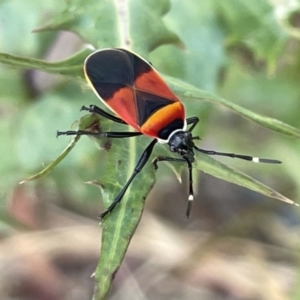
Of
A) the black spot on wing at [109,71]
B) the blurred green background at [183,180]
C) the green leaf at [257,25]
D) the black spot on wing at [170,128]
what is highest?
the black spot on wing at [109,71]

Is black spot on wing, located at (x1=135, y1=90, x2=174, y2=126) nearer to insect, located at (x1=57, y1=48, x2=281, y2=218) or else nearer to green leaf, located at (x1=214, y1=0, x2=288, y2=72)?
insect, located at (x1=57, y1=48, x2=281, y2=218)

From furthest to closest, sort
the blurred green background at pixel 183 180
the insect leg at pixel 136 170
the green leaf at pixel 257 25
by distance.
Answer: the blurred green background at pixel 183 180 → the green leaf at pixel 257 25 → the insect leg at pixel 136 170

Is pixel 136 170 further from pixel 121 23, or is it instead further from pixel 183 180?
pixel 183 180

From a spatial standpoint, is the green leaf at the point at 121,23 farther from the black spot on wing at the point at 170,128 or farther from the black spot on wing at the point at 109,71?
the black spot on wing at the point at 170,128

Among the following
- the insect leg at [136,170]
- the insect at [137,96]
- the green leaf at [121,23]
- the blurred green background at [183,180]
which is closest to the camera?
the insect leg at [136,170]

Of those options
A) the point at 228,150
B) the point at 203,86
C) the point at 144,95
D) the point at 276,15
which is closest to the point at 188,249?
the point at 228,150

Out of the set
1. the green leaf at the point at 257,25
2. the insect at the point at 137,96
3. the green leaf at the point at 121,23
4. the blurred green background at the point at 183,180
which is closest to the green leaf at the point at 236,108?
the insect at the point at 137,96
